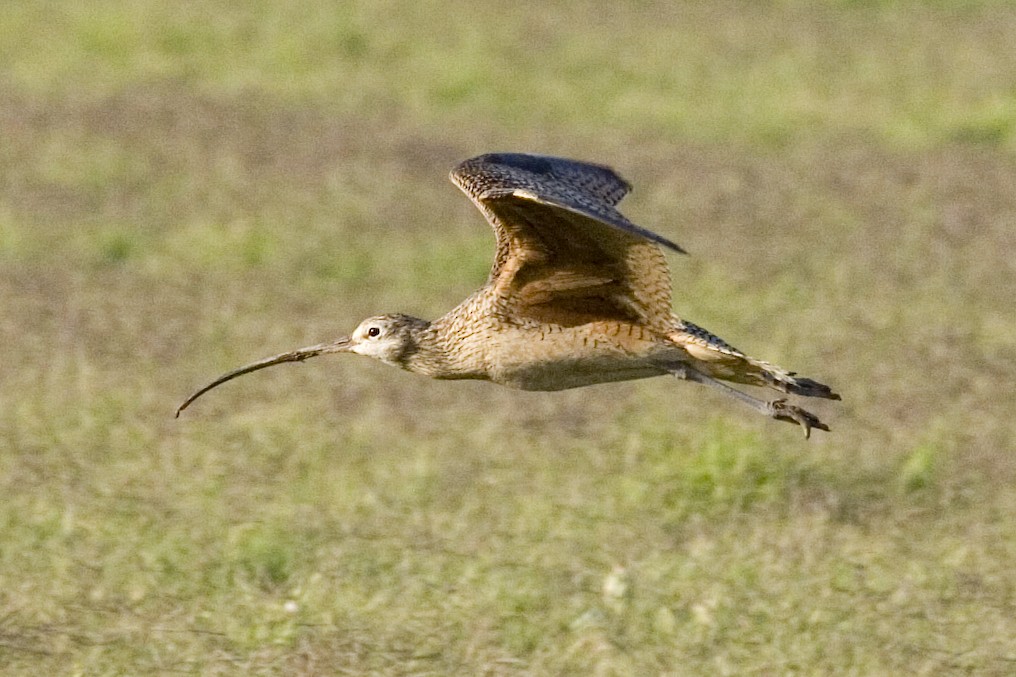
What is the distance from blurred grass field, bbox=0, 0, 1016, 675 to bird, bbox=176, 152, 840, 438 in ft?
2.69

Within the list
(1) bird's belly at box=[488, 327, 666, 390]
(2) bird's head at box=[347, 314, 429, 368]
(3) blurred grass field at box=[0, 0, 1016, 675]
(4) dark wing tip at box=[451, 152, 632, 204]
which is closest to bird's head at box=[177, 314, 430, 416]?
(2) bird's head at box=[347, 314, 429, 368]

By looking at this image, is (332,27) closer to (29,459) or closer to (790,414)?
(29,459)

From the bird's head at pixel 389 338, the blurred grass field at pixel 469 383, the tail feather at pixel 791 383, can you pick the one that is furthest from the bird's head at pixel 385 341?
the tail feather at pixel 791 383

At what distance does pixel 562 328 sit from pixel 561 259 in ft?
1.00

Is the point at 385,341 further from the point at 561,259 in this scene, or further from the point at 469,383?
the point at 469,383

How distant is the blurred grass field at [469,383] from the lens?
6824 mm

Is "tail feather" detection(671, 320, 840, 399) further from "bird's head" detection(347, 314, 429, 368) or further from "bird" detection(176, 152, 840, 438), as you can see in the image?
"bird's head" detection(347, 314, 429, 368)

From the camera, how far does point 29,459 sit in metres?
8.29

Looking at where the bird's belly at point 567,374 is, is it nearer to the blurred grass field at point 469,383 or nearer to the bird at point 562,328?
the bird at point 562,328

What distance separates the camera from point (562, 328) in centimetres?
666

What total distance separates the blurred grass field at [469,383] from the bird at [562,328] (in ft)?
2.69

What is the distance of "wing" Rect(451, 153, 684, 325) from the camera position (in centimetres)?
623

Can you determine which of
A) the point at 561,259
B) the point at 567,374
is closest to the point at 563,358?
the point at 567,374

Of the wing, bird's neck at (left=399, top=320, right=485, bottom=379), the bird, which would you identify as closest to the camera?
the wing
